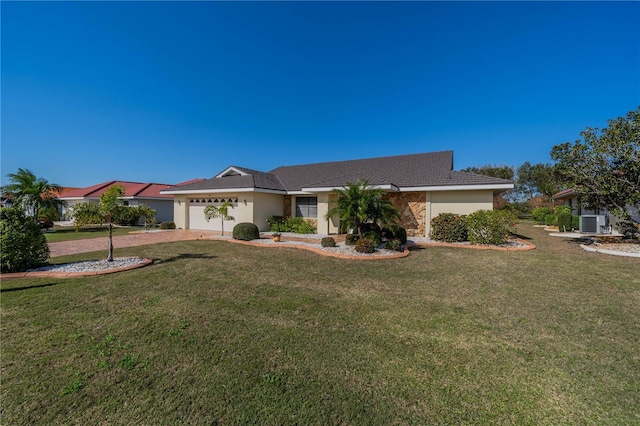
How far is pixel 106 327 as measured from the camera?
4211 millimetres

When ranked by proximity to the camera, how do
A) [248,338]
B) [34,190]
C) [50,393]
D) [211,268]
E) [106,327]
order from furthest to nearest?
[34,190] → [211,268] → [106,327] → [248,338] → [50,393]

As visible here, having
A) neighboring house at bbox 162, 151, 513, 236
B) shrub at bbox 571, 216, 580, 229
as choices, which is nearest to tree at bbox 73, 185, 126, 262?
neighboring house at bbox 162, 151, 513, 236

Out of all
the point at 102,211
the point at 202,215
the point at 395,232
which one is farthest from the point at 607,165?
the point at 202,215

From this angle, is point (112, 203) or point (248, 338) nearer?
point (248, 338)

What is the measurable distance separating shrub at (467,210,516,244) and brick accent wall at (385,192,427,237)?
3.14 metres

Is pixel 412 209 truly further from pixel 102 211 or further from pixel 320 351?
pixel 102 211

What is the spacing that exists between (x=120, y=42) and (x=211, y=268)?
10.5 meters

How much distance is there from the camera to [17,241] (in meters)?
7.12

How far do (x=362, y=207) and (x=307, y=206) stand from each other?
844cm

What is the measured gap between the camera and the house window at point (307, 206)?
1811 cm

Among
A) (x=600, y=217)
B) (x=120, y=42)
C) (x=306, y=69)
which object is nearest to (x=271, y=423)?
(x=120, y=42)

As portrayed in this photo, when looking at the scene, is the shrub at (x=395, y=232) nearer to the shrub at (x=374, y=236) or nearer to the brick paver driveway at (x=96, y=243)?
the shrub at (x=374, y=236)

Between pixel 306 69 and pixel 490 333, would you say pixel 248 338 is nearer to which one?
pixel 490 333

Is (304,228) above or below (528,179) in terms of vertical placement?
below
